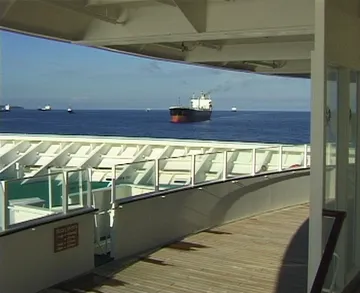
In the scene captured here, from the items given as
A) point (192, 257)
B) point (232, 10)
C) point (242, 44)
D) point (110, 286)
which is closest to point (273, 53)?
point (242, 44)

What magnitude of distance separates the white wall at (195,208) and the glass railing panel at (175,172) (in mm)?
155

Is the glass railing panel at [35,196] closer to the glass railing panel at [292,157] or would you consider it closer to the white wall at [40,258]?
the white wall at [40,258]

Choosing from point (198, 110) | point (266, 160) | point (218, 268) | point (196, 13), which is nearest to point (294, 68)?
point (266, 160)

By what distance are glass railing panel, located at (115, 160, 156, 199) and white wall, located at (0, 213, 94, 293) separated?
81 centimetres

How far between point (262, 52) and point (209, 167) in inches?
75.5

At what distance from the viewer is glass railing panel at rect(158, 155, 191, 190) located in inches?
282

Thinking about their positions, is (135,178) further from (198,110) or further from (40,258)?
(198,110)

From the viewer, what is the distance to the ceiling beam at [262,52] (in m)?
7.17

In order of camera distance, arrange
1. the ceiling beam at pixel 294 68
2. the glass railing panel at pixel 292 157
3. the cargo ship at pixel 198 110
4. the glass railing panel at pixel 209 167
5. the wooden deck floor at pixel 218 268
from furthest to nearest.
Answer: the cargo ship at pixel 198 110 < the glass railing panel at pixel 292 157 < the ceiling beam at pixel 294 68 < the glass railing panel at pixel 209 167 < the wooden deck floor at pixel 218 268

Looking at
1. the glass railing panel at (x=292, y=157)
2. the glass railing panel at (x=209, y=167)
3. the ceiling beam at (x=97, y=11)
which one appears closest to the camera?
the ceiling beam at (x=97, y=11)

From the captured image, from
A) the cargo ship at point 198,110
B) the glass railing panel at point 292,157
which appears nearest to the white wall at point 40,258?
the glass railing panel at point 292,157

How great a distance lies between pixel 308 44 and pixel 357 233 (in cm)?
328

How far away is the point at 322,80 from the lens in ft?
10.9

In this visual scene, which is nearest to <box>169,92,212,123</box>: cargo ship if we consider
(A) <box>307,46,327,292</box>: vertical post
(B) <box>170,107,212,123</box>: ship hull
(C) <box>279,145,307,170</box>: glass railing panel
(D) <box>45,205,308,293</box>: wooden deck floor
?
(B) <box>170,107,212,123</box>: ship hull
